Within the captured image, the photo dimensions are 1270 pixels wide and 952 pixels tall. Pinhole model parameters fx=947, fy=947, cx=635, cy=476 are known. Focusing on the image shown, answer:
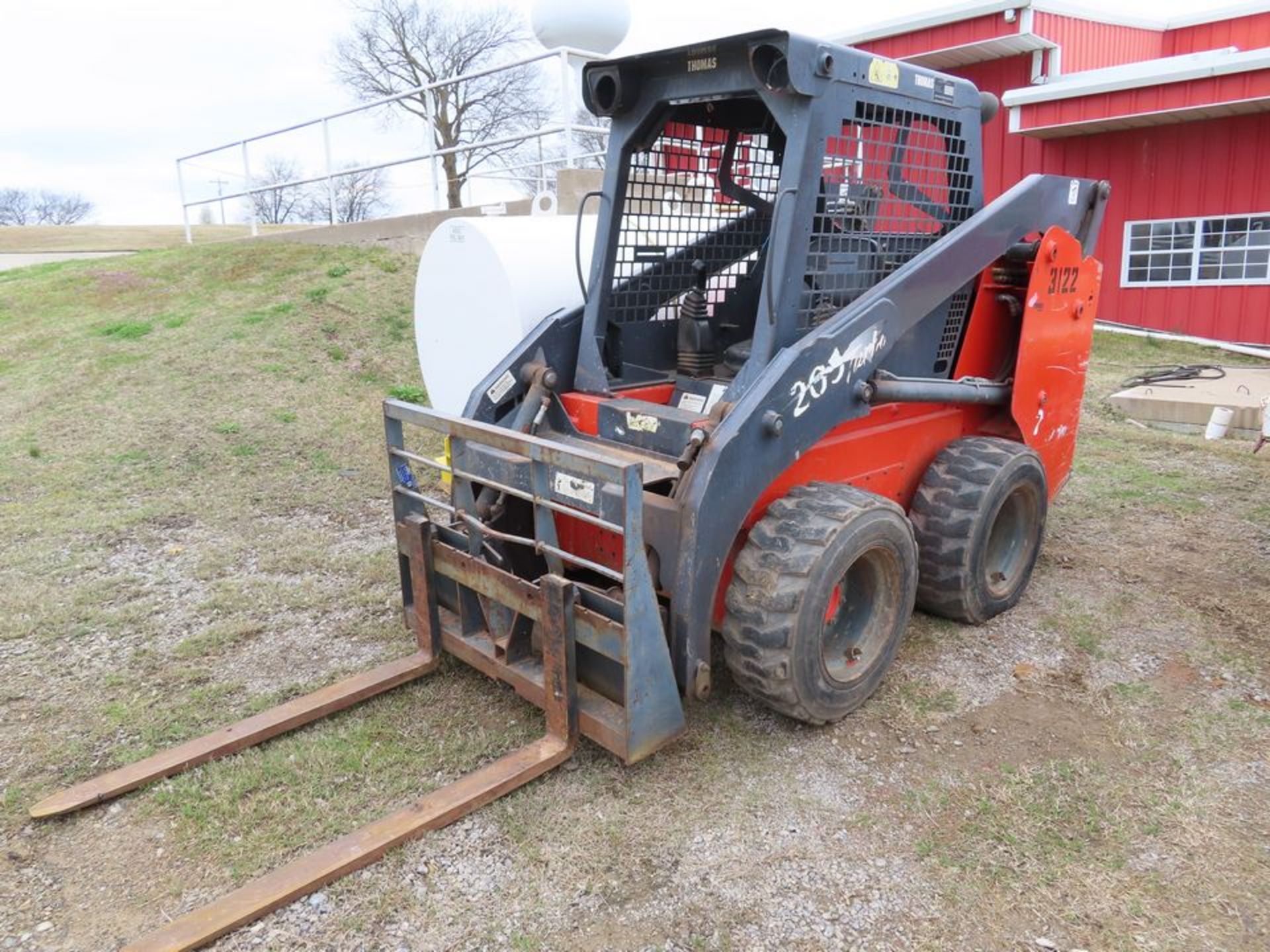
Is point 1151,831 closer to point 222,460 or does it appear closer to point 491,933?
point 491,933

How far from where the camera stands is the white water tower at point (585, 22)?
490 inches

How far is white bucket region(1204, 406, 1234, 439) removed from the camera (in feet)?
28.0

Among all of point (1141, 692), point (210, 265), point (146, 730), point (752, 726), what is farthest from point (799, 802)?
point (210, 265)

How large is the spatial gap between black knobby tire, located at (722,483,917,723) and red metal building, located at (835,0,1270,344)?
11.1m

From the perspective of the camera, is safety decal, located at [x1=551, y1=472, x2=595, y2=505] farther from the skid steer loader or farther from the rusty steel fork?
the rusty steel fork

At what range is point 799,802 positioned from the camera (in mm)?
3166

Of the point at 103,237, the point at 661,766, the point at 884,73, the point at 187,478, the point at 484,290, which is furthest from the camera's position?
the point at 103,237

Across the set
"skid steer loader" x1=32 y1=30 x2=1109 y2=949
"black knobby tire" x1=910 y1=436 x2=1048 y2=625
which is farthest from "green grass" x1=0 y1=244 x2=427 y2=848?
"black knobby tire" x1=910 y1=436 x2=1048 y2=625

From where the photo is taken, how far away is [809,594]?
3.26 meters

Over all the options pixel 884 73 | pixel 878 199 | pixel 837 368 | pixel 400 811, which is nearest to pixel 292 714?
pixel 400 811

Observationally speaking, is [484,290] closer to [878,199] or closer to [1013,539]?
[878,199]

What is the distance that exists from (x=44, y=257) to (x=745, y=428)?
82.8ft

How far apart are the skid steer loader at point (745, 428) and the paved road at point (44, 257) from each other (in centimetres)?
1972

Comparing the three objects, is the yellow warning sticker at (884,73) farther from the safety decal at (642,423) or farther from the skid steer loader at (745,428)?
the safety decal at (642,423)
